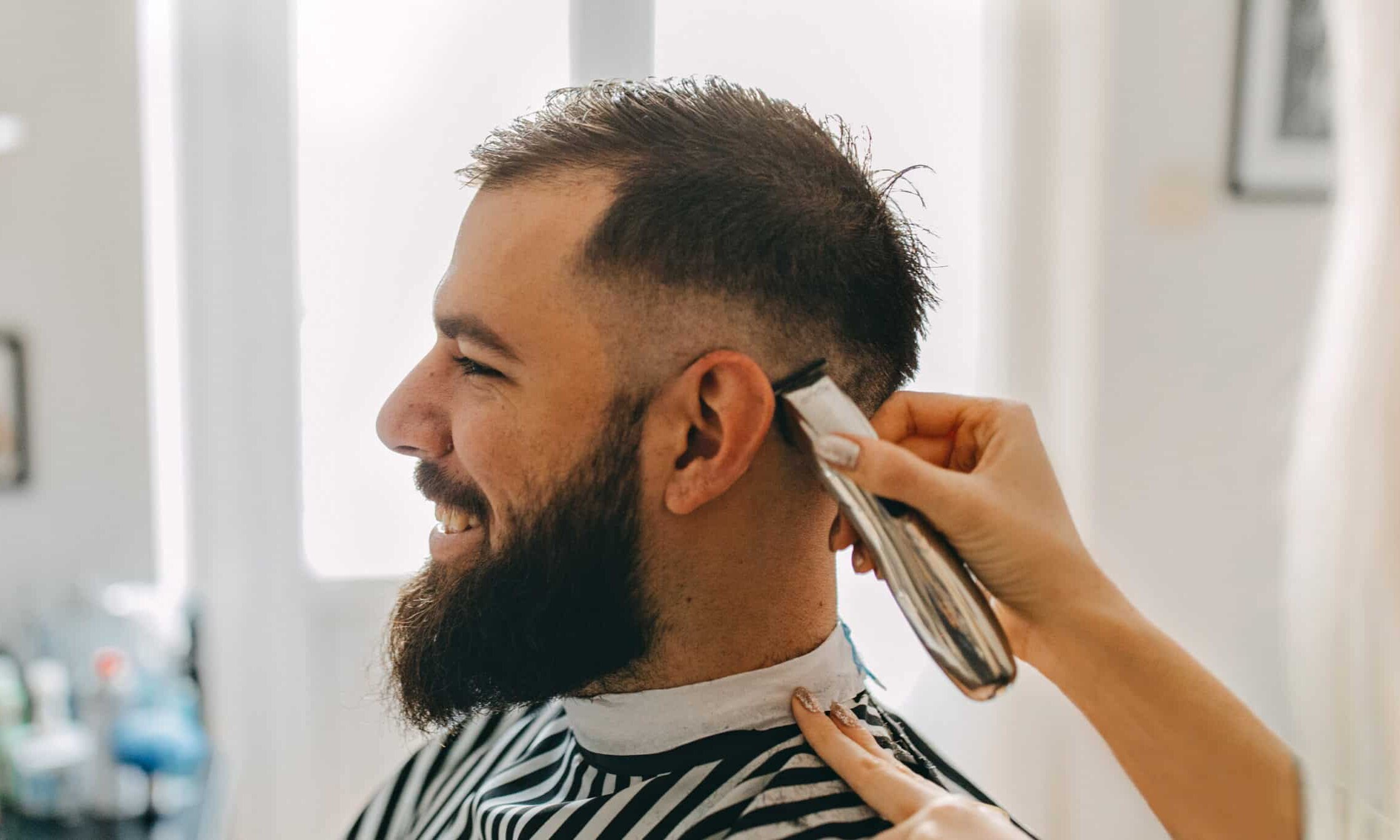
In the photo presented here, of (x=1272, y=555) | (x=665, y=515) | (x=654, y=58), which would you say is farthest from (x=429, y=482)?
(x=1272, y=555)

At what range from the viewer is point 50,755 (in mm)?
1511

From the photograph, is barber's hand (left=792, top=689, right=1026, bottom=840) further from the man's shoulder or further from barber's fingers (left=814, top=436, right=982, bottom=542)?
the man's shoulder

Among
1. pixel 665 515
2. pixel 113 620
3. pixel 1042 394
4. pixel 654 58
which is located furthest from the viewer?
pixel 113 620

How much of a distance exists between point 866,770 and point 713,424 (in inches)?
10.5

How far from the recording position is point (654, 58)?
125cm

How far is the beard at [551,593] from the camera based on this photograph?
2.54 feet

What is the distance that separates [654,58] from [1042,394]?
758mm

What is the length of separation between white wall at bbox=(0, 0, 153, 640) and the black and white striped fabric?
1.11 m

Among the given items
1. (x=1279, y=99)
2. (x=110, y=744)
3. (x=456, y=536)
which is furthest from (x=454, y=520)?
(x=1279, y=99)

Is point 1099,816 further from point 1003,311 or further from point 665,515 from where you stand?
point 665,515

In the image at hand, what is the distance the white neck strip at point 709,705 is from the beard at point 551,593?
0.03 m

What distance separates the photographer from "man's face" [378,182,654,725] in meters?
0.76

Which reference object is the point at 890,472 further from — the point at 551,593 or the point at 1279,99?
the point at 1279,99

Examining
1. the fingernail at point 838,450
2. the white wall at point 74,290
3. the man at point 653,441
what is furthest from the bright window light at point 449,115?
the fingernail at point 838,450
